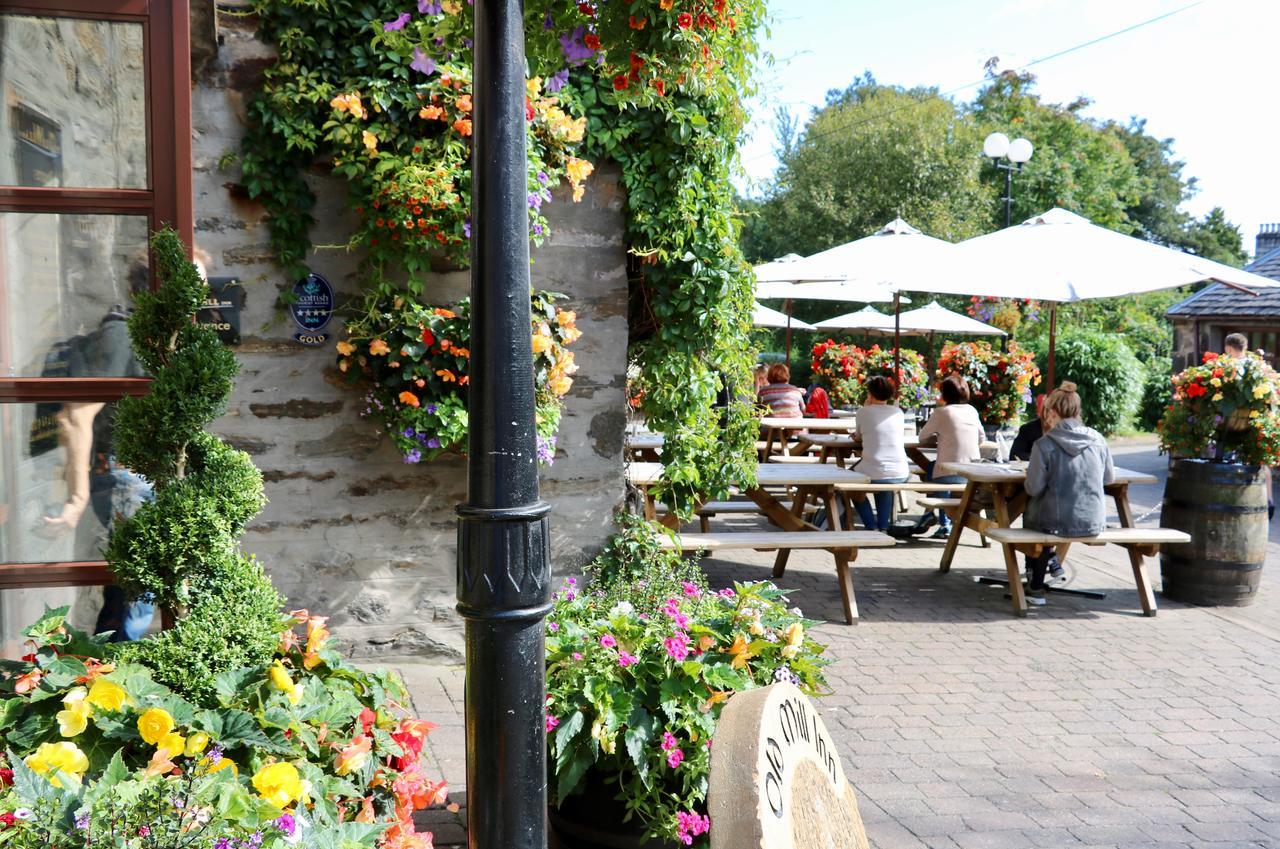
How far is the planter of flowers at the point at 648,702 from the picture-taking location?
299 centimetres

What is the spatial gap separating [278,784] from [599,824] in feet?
3.49

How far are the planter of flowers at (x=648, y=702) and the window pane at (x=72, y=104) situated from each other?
2.09 metres

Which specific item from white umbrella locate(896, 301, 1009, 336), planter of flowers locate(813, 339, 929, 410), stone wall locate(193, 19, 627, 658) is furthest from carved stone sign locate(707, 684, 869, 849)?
planter of flowers locate(813, 339, 929, 410)

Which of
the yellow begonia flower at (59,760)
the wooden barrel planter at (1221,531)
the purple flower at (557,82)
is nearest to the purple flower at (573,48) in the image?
the yellow begonia flower at (59,760)

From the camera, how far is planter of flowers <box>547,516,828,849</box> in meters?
2.99

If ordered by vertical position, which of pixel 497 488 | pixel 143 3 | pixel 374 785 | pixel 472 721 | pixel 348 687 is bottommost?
pixel 374 785

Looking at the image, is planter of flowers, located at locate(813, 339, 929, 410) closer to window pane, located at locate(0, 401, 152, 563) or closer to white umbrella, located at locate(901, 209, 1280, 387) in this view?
white umbrella, located at locate(901, 209, 1280, 387)

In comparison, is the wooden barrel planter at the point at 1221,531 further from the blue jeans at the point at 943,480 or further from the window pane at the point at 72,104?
the window pane at the point at 72,104

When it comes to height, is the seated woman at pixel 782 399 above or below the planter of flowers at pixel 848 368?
below

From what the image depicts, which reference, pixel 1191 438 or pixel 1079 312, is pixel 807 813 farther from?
pixel 1079 312

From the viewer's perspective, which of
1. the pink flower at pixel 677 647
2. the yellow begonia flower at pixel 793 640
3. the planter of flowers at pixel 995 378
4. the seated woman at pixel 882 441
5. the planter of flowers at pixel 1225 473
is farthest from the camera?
the planter of flowers at pixel 995 378

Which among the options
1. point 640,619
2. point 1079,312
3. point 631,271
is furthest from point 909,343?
point 640,619

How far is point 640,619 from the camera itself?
3.50 metres

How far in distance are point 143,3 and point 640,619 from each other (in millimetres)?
2506
